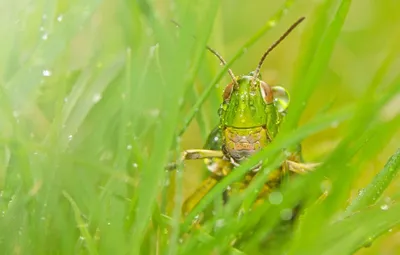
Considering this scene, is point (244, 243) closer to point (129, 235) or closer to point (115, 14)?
point (129, 235)

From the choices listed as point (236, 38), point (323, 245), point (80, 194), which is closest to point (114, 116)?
point (80, 194)

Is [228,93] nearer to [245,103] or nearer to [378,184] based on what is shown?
[245,103]

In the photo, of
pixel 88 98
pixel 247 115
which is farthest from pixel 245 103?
pixel 88 98

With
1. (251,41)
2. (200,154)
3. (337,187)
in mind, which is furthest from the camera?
(200,154)

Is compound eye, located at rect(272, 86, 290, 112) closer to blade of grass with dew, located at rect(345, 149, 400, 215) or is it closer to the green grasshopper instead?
the green grasshopper

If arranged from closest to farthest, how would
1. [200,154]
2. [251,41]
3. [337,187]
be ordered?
[337,187] → [251,41] → [200,154]

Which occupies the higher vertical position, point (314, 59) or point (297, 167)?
point (314, 59)

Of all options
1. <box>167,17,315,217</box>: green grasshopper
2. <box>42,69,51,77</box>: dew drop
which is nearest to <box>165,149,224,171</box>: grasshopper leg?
<box>167,17,315,217</box>: green grasshopper

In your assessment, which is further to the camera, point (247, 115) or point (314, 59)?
point (247, 115)
